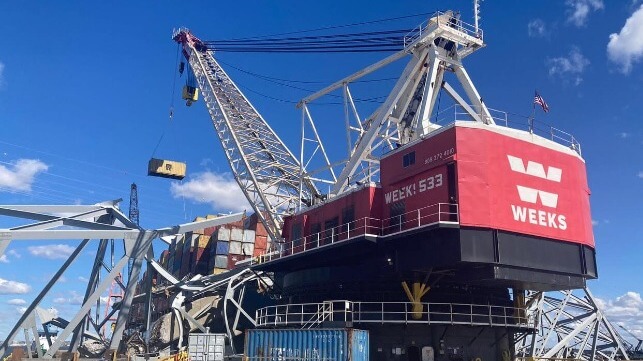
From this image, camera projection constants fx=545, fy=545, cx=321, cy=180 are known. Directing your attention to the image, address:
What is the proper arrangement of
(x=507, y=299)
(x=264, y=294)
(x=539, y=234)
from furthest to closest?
(x=264, y=294) → (x=507, y=299) → (x=539, y=234)

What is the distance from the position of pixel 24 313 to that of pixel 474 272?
131ft

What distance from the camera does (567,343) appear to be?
53906 millimetres

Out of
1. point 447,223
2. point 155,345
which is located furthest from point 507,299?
point 155,345

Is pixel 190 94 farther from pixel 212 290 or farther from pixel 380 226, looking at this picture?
pixel 380 226

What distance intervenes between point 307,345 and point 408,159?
48.9ft

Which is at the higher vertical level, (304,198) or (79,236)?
(304,198)

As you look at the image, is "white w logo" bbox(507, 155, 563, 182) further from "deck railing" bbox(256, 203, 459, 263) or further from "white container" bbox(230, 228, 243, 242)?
"white container" bbox(230, 228, 243, 242)

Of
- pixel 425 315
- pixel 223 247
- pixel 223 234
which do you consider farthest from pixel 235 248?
pixel 425 315

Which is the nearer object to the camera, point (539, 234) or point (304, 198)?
point (539, 234)

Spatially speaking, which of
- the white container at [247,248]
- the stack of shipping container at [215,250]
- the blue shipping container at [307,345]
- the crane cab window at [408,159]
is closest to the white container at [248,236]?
the stack of shipping container at [215,250]

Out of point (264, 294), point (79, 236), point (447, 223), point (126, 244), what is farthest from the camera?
point (264, 294)

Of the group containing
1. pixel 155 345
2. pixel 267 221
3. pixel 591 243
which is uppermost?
pixel 267 221

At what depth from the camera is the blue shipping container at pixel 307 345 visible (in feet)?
110

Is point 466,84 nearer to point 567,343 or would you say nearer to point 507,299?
point 507,299
